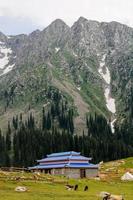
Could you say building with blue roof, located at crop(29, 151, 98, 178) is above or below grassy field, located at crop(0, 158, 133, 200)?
above

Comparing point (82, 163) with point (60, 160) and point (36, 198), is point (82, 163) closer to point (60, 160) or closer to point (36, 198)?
point (60, 160)

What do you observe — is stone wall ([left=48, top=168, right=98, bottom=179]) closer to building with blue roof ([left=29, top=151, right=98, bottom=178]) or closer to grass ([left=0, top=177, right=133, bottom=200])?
building with blue roof ([left=29, top=151, right=98, bottom=178])

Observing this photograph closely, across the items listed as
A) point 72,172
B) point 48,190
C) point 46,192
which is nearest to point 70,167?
point 72,172

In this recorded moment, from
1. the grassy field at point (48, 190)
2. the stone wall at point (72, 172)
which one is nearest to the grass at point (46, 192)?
the grassy field at point (48, 190)

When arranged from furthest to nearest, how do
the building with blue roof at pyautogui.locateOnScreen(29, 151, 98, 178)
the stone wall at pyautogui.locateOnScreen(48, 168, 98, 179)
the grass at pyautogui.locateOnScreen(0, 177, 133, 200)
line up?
the building with blue roof at pyautogui.locateOnScreen(29, 151, 98, 178)
the stone wall at pyautogui.locateOnScreen(48, 168, 98, 179)
the grass at pyautogui.locateOnScreen(0, 177, 133, 200)

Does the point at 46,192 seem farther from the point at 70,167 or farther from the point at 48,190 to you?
the point at 70,167

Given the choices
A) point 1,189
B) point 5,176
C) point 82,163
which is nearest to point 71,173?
point 82,163

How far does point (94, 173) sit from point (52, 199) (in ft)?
224

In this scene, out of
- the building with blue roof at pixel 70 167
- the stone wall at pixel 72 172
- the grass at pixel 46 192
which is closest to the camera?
the grass at pixel 46 192

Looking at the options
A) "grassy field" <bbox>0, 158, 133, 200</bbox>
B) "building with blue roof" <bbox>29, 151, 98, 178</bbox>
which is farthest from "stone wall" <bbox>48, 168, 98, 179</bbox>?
"grassy field" <bbox>0, 158, 133, 200</bbox>

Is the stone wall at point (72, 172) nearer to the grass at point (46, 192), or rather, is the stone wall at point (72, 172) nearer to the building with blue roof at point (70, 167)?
the building with blue roof at point (70, 167)

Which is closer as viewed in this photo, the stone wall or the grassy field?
the grassy field

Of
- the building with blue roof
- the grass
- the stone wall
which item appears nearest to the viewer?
the grass

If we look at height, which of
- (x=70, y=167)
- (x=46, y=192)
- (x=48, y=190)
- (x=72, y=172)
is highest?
(x=70, y=167)
